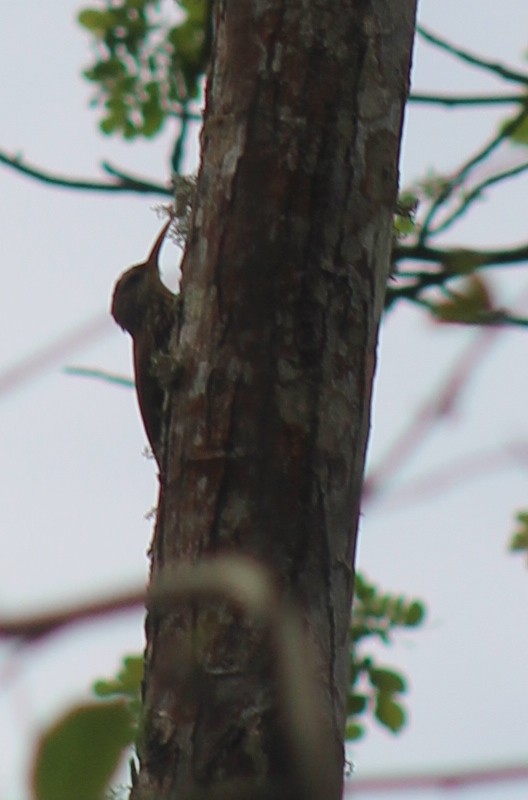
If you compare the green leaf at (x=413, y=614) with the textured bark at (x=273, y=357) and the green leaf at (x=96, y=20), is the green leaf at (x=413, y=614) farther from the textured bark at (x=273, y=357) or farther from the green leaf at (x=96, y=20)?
the green leaf at (x=96, y=20)

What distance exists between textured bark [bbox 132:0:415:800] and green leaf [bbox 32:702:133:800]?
47.1 inches

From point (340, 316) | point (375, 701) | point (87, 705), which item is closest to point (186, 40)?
point (375, 701)

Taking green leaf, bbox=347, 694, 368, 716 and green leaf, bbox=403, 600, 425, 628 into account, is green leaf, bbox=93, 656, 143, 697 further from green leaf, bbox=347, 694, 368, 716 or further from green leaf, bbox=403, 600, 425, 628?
green leaf, bbox=403, 600, 425, 628

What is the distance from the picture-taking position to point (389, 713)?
12.0 ft

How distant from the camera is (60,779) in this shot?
764mm

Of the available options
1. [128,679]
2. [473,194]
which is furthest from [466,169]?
[128,679]

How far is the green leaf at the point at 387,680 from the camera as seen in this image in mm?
3822

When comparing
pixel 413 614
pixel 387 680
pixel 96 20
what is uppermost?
pixel 96 20

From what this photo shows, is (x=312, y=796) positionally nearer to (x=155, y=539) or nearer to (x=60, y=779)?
(x=60, y=779)

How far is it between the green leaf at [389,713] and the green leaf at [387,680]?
0.02 meters

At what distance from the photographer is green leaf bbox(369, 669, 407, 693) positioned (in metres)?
3.82

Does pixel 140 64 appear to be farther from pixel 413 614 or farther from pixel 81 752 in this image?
pixel 81 752

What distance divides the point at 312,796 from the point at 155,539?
161 centimetres

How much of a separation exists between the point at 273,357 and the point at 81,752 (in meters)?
1.57
